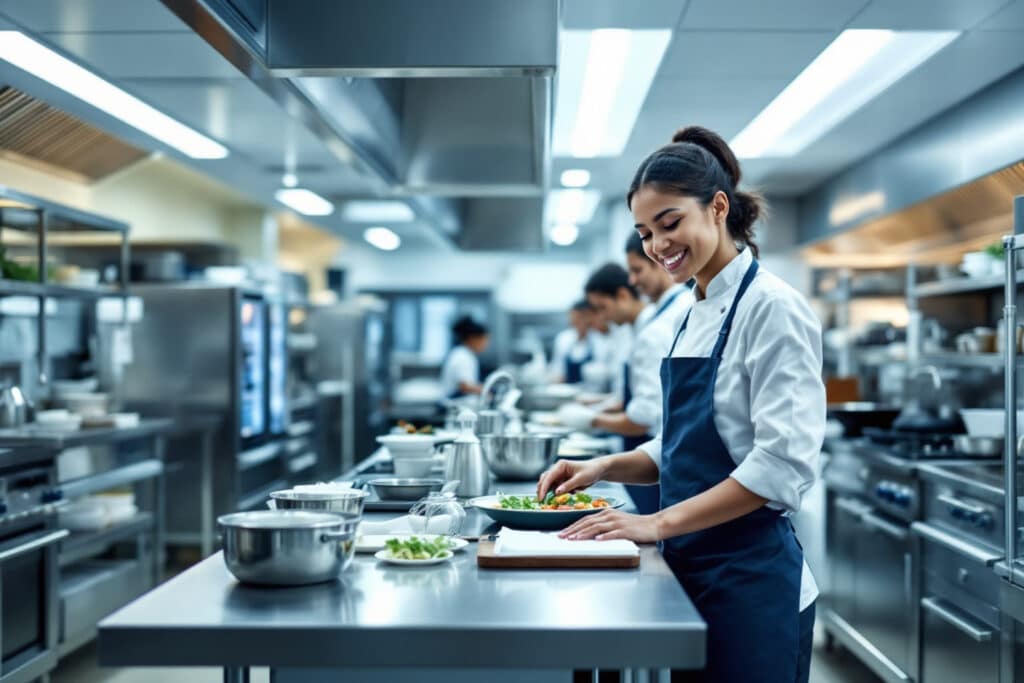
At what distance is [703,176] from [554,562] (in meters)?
0.80

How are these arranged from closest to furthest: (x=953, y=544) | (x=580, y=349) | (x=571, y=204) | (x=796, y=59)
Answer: (x=953, y=544), (x=796, y=59), (x=571, y=204), (x=580, y=349)

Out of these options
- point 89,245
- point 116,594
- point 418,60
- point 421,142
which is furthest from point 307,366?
point 418,60

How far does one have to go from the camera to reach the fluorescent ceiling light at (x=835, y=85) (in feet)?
12.5

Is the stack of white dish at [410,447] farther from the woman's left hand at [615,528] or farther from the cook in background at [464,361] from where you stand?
the cook in background at [464,361]

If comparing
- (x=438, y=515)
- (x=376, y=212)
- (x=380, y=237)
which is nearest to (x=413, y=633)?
(x=438, y=515)

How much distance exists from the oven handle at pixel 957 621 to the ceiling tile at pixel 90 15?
121 inches

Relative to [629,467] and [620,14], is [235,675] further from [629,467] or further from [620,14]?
[620,14]

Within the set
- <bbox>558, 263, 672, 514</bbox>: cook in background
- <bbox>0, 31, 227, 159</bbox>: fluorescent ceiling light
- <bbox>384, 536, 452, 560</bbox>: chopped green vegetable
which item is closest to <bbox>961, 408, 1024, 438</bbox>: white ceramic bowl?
<bbox>558, 263, 672, 514</bbox>: cook in background

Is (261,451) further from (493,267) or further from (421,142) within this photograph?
(493,267)

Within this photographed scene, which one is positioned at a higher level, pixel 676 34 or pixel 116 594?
pixel 676 34

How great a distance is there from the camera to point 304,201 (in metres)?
6.45

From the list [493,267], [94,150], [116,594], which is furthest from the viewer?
[493,267]

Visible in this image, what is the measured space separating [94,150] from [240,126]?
137cm

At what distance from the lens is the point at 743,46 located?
3.72 m
